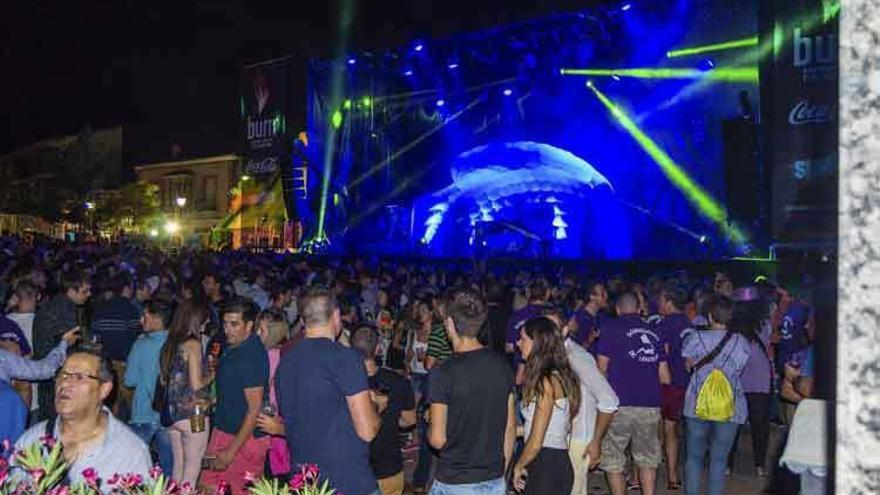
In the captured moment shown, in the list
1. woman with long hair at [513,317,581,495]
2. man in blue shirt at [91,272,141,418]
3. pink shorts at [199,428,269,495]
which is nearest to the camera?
woman with long hair at [513,317,581,495]

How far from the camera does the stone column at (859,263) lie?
1287mm

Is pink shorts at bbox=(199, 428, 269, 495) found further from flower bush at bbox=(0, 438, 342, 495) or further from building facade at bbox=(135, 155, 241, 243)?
building facade at bbox=(135, 155, 241, 243)

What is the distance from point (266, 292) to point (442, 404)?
688 centimetres

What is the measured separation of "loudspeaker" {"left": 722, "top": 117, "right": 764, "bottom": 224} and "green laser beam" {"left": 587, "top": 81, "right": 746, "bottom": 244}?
9.66 ft

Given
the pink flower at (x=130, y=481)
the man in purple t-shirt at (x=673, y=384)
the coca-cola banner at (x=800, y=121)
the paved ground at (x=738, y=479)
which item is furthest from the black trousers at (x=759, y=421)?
the pink flower at (x=130, y=481)

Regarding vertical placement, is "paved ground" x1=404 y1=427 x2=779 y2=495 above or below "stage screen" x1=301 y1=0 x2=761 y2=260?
below

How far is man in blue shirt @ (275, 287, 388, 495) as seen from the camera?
13.8ft

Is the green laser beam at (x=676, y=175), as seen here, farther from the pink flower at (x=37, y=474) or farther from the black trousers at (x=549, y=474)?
the pink flower at (x=37, y=474)

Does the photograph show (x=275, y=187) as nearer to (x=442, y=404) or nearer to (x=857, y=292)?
(x=442, y=404)

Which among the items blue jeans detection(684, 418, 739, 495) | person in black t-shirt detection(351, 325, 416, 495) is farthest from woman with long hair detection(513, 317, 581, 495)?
blue jeans detection(684, 418, 739, 495)

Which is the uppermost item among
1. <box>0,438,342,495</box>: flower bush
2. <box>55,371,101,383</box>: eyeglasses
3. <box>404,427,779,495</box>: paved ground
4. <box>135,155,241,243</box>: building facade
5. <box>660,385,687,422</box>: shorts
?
<box>135,155,241,243</box>: building facade

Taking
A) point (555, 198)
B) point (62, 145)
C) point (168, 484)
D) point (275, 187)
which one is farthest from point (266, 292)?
point (62, 145)

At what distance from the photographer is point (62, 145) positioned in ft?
202

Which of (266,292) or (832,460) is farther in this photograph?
(266,292)
